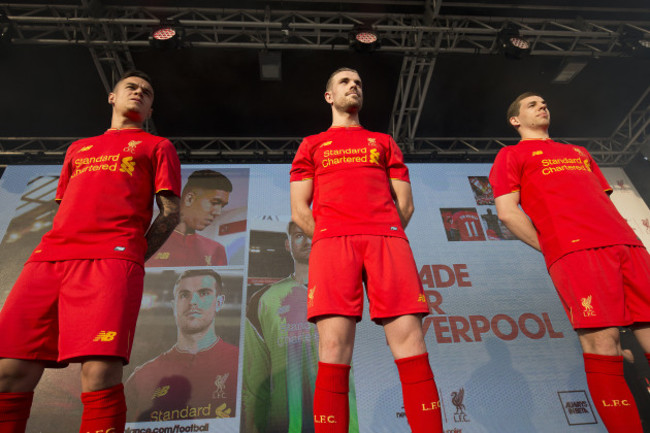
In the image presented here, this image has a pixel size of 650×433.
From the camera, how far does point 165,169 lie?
6.75 feet

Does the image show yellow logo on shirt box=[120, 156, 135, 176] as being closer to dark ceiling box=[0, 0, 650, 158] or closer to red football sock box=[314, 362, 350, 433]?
red football sock box=[314, 362, 350, 433]

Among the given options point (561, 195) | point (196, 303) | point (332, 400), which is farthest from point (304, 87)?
point (332, 400)

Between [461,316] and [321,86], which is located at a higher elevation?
[321,86]

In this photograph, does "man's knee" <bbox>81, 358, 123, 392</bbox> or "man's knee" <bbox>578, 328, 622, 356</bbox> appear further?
"man's knee" <bbox>578, 328, 622, 356</bbox>

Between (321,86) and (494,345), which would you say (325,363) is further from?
(321,86)

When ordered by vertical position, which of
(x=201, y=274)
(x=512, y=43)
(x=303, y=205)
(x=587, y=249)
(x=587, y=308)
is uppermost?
(x=512, y=43)

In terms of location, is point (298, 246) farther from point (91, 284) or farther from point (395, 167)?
point (91, 284)

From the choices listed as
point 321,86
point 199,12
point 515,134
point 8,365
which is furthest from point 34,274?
point 515,134

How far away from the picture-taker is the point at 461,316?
14.5 ft

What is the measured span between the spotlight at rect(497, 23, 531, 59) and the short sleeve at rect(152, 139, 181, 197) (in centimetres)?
469

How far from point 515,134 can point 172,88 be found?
19.0 ft

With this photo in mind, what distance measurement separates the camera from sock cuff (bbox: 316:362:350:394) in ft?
5.15

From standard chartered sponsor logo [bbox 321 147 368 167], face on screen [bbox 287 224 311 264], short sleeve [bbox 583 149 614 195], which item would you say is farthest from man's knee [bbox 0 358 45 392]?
face on screen [bbox 287 224 311 264]

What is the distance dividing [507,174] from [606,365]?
1149 millimetres
